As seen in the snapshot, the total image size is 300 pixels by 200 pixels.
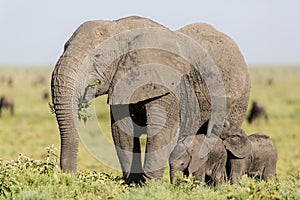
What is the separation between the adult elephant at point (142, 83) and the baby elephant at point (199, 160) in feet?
0.53

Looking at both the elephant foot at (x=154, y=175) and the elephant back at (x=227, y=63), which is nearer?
the elephant foot at (x=154, y=175)

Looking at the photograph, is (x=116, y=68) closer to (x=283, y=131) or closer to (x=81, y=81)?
(x=81, y=81)

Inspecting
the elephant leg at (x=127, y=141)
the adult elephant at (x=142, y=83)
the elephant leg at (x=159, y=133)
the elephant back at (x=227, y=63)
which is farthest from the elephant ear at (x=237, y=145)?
the elephant leg at (x=127, y=141)

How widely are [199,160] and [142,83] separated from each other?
1.43 meters

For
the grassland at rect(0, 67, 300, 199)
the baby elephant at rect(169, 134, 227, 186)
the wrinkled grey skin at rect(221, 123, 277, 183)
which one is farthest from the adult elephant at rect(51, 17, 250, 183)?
the wrinkled grey skin at rect(221, 123, 277, 183)

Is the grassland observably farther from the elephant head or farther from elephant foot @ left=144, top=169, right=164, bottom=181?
the elephant head

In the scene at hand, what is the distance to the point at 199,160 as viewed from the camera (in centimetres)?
920

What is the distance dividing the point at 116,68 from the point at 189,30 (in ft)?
5.18

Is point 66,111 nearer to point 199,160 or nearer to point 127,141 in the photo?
point 127,141

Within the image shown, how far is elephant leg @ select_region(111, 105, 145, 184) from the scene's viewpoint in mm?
9250

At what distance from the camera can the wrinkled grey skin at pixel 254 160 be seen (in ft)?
31.5

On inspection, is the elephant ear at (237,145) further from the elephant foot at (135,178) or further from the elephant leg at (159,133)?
the elephant foot at (135,178)

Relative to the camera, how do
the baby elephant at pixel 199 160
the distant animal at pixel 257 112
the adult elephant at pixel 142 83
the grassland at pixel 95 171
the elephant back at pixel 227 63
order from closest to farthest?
the grassland at pixel 95 171 < the adult elephant at pixel 142 83 < the baby elephant at pixel 199 160 < the elephant back at pixel 227 63 < the distant animal at pixel 257 112

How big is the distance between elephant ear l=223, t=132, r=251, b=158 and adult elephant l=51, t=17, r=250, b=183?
0.34 m
